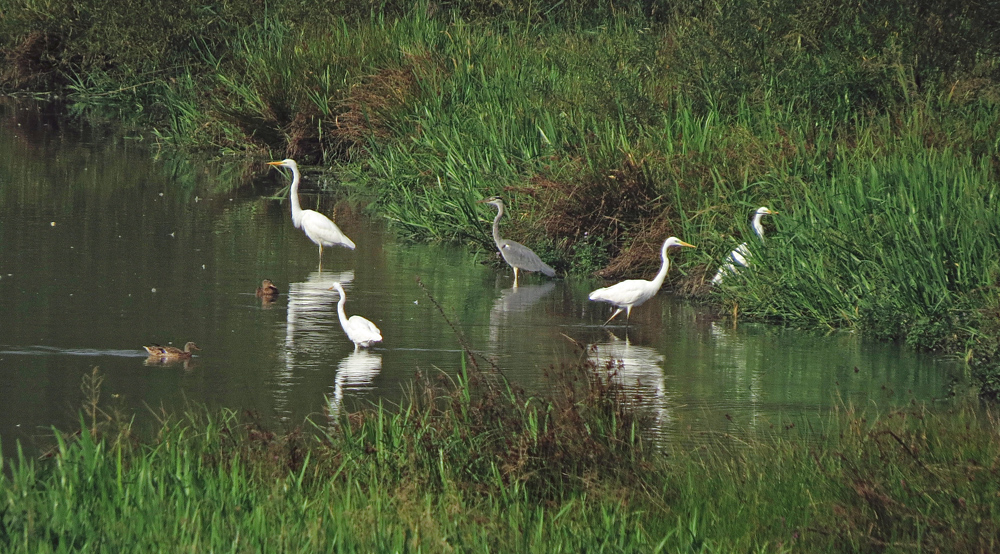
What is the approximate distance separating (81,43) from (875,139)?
21.2m

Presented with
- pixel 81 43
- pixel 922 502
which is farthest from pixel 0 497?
pixel 81 43

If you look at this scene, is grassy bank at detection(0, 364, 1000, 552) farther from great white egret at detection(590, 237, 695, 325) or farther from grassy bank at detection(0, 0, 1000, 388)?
great white egret at detection(590, 237, 695, 325)

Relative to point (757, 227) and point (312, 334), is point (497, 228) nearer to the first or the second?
point (757, 227)

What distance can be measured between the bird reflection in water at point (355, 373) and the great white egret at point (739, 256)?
3593mm

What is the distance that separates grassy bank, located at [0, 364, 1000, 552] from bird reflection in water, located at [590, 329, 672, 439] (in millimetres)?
710

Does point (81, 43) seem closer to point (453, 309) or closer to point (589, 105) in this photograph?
point (589, 105)

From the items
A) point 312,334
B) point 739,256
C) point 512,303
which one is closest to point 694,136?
point 739,256

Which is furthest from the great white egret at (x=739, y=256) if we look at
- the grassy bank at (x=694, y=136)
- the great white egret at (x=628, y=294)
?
the great white egret at (x=628, y=294)

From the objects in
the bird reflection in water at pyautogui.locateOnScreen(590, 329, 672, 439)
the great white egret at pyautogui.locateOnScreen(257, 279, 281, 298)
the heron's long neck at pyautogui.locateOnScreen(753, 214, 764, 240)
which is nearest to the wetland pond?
the bird reflection in water at pyautogui.locateOnScreen(590, 329, 672, 439)

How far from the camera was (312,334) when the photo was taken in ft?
35.3

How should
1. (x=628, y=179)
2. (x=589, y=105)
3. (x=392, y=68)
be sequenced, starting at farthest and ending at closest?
(x=392, y=68) → (x=589, y=105) → (x=628, y=179)

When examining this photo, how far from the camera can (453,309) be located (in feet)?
39.3

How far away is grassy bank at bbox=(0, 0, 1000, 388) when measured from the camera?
11.1 m

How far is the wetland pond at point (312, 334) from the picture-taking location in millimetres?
8625
